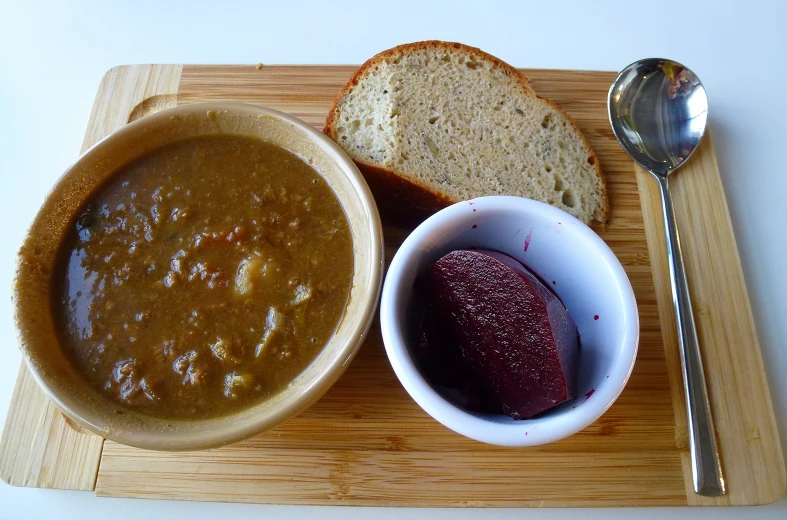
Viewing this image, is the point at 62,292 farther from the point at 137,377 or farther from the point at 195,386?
the point at 195,386

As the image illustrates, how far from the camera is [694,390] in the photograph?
67.8 inches

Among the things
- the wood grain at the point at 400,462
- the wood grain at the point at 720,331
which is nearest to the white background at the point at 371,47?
the wood grain at the point at 720,331

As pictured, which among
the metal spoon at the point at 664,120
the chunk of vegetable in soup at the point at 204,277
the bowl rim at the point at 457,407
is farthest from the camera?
the metal spoon at the point at 664,120

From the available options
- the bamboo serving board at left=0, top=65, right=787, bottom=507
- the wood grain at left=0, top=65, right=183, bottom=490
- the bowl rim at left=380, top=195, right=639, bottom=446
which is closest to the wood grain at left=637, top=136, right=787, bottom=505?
the bamboo serving board at left=0, top=65, right=787, bottom=507

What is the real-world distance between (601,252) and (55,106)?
2370 mm

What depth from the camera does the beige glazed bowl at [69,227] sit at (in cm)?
149

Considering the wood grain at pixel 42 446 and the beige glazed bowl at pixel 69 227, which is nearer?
the beige glazed bowl at pixel 69 227

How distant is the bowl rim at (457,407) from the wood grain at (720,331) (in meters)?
0.57

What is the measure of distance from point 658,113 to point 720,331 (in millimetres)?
864

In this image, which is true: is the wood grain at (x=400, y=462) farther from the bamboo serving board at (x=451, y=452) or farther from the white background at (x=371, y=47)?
the white background at (x=371, y=47)

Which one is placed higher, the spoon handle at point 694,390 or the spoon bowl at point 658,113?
the spoon bowl at point 658,113

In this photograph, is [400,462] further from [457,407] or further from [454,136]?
[454,136]

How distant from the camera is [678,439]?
1.73 m

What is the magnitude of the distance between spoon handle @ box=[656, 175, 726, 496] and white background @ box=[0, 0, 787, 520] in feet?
1.59
